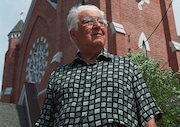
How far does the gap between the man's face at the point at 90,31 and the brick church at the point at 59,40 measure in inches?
368

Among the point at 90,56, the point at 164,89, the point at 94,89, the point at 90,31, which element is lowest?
the point at 94,89

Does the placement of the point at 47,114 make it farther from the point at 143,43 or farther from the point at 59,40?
the point at 59,40

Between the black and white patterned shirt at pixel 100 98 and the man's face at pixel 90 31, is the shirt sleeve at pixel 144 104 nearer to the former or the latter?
the black and white patterned shirt at pixel 100 98

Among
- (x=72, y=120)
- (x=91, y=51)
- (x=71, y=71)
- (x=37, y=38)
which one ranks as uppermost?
(x=37, y=38)

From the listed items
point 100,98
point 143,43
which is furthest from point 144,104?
point 143,43

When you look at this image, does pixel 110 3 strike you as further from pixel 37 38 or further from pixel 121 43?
pixel 37 38

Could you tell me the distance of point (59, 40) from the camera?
52.3 ft

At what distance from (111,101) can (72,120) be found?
31 centimetres

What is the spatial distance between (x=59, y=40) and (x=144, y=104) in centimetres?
1423

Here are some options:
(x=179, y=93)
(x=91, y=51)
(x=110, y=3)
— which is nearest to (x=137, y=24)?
(x=110, y=3)

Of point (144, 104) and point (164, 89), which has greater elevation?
point (164, 89)

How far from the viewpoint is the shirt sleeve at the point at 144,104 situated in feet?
6.31

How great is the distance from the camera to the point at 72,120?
196 centimetres

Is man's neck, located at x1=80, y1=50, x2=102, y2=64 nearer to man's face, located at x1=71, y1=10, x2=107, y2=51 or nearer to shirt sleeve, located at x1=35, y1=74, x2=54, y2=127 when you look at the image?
man's face, located at x1=71, y1=10, x2=107, y2=51
